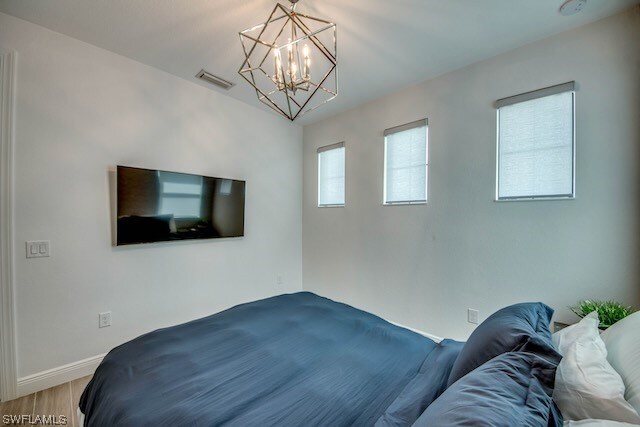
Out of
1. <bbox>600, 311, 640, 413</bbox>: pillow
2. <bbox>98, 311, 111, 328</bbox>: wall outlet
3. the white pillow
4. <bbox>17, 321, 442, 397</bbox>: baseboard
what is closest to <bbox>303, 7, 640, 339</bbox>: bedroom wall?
<bbox>600, 311, 640, 413</bbox>: pillow

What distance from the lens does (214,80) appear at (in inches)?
106

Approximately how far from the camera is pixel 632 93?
1702 mm

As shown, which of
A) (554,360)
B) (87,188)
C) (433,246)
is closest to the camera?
(554,360)

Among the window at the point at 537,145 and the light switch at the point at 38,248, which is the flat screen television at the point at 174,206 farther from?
the window at the point at 537,145

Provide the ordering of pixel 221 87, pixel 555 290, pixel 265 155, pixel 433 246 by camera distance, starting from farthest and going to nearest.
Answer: pixel 265 155
pixel 221 87
pixel 433 246
pixel 555 290

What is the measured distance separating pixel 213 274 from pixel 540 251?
320 centimetres

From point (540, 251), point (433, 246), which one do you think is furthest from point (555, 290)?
point (433, 246)

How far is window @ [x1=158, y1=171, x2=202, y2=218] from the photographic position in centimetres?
250

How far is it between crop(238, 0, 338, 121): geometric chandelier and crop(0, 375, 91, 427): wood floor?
8.22ft

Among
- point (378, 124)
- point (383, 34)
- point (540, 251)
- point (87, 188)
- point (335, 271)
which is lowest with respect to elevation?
point (335, 271)

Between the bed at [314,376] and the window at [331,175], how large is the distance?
2.21 m

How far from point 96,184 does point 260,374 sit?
2208 millimetres

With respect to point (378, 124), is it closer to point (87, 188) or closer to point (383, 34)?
point (383, 34)

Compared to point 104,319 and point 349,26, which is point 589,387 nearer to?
point 349,26
